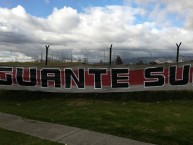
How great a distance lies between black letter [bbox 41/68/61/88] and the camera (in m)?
14.4

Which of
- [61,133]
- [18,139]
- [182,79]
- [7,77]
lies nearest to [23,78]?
[7,77]

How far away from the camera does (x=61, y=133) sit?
8.31 metres

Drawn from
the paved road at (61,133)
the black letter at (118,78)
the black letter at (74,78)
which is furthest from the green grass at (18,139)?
the black letter at (118,78)

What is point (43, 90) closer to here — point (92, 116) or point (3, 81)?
point (3, 81)

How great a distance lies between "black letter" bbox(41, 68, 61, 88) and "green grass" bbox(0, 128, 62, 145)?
6057 millimetres

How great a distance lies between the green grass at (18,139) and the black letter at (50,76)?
19.9 feet

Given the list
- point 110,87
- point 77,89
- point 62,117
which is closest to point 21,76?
point 77,89

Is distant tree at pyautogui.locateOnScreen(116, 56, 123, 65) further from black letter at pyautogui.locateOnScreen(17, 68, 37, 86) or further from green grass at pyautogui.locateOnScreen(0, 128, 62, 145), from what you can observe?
green grass at pyautogui.locateOnScreen(0, 128, 62, 145)

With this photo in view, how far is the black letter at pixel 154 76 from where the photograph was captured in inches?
527

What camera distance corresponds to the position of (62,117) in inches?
399

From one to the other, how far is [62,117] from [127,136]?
2666 mm

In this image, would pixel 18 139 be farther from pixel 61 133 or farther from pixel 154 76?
pixel 154 76

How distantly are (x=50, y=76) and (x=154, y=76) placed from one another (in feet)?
13.7

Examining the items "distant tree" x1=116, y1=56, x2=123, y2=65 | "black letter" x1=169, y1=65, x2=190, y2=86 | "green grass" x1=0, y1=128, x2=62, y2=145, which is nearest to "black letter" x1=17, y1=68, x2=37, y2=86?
"distant tree" x1=116, y1=56, x2=123, y2=65
